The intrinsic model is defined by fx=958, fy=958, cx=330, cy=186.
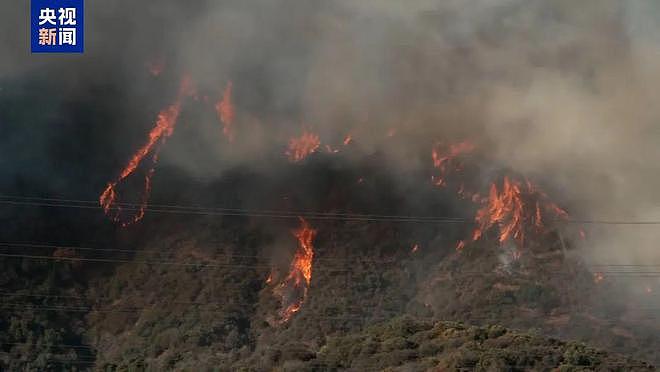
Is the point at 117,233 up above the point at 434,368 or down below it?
above

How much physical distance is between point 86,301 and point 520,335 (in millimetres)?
43965

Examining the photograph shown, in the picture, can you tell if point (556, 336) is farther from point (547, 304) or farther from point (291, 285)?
point (291, 285)

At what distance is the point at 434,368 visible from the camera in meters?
64.5

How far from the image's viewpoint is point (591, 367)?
215 ft

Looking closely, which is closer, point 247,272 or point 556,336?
point 556,336

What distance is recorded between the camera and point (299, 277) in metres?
98.4

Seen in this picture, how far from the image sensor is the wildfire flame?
93.4m

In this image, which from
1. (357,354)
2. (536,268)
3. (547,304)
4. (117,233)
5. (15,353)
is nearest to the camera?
(357,354)

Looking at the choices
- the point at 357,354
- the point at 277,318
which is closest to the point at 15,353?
the point at 277,318

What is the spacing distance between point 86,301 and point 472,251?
38906 mm

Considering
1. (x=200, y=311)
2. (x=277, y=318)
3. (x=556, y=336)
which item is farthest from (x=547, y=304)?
(x=200, y=311)

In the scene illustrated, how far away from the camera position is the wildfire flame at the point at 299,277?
3679 inches

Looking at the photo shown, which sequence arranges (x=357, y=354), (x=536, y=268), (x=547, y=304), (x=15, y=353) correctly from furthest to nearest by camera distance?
(x=536, y=268) → (x=547, y=304) → (x=15, y=353) → (x=357, y=354)

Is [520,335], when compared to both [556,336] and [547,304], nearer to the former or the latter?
[556,336]
